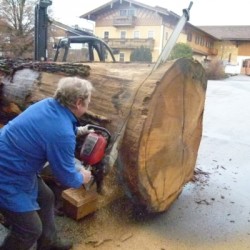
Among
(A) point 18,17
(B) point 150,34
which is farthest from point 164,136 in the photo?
(B) point 150,34

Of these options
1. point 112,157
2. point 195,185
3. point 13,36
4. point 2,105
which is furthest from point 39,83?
point 13,36

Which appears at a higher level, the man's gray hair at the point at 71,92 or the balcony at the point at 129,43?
the balcony at the point at 129,43

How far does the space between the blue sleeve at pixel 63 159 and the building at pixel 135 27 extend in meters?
28.3

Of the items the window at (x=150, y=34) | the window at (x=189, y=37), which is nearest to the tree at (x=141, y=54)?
the window at (x=150, y=34)

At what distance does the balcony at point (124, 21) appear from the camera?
3313 cm

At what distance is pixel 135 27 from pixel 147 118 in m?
32.3

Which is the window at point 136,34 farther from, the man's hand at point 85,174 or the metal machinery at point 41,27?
the man's hand at point 85,174

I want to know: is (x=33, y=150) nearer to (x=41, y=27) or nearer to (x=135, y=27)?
(x=41, y=27)

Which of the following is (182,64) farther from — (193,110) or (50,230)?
(50,230)

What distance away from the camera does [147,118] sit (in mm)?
2660

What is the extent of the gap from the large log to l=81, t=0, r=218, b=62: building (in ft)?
88.3

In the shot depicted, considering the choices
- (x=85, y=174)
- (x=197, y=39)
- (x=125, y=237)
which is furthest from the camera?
(x=197, y=39)

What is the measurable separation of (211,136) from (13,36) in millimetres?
13604

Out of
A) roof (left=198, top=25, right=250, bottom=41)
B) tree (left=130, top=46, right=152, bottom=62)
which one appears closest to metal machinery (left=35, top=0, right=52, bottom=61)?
tree (left=130, top=46, right=152, bottom=62)
